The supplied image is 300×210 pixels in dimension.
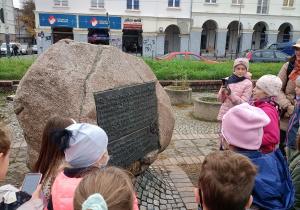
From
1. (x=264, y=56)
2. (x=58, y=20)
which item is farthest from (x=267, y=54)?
(x=58, y=20)

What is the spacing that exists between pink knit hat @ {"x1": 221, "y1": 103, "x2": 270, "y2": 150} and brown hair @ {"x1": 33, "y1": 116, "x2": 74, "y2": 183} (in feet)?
4.16

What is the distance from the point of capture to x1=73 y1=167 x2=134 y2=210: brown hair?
1.17m

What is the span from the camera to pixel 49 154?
2018mm

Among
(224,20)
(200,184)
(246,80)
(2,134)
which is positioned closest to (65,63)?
(2,134)

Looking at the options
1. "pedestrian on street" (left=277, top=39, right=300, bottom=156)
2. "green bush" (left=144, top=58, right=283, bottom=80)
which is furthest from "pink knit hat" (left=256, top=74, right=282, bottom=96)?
"green bush" (left=144, top=58, right=283, bottom=80)

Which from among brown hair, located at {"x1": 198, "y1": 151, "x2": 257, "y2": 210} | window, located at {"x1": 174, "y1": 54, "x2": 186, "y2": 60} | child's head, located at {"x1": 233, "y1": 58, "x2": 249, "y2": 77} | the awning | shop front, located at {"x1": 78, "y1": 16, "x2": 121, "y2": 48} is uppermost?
shop front, located at {"x1": 78, "y1": 16, "x2": 121, "y2": 48}

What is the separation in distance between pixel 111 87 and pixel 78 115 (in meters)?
0.52

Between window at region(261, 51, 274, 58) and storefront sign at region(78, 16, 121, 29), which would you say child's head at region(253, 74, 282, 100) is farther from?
storefront sign at region(78, 16, 121, 29)

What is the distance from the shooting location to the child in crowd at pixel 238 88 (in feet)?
11.8

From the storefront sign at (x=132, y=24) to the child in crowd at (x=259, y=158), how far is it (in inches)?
923

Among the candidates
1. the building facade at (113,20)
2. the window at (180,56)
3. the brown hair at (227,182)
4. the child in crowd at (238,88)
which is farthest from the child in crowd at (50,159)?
the building facade at (113,20)

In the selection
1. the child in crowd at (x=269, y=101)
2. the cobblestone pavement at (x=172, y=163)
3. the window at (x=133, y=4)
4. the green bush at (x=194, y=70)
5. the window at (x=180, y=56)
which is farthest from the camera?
the window at (x=133, y=4)

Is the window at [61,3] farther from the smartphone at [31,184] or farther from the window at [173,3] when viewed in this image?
the smartphone at [31,184]

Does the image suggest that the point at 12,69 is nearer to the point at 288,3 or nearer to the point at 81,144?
the point at 81,144
